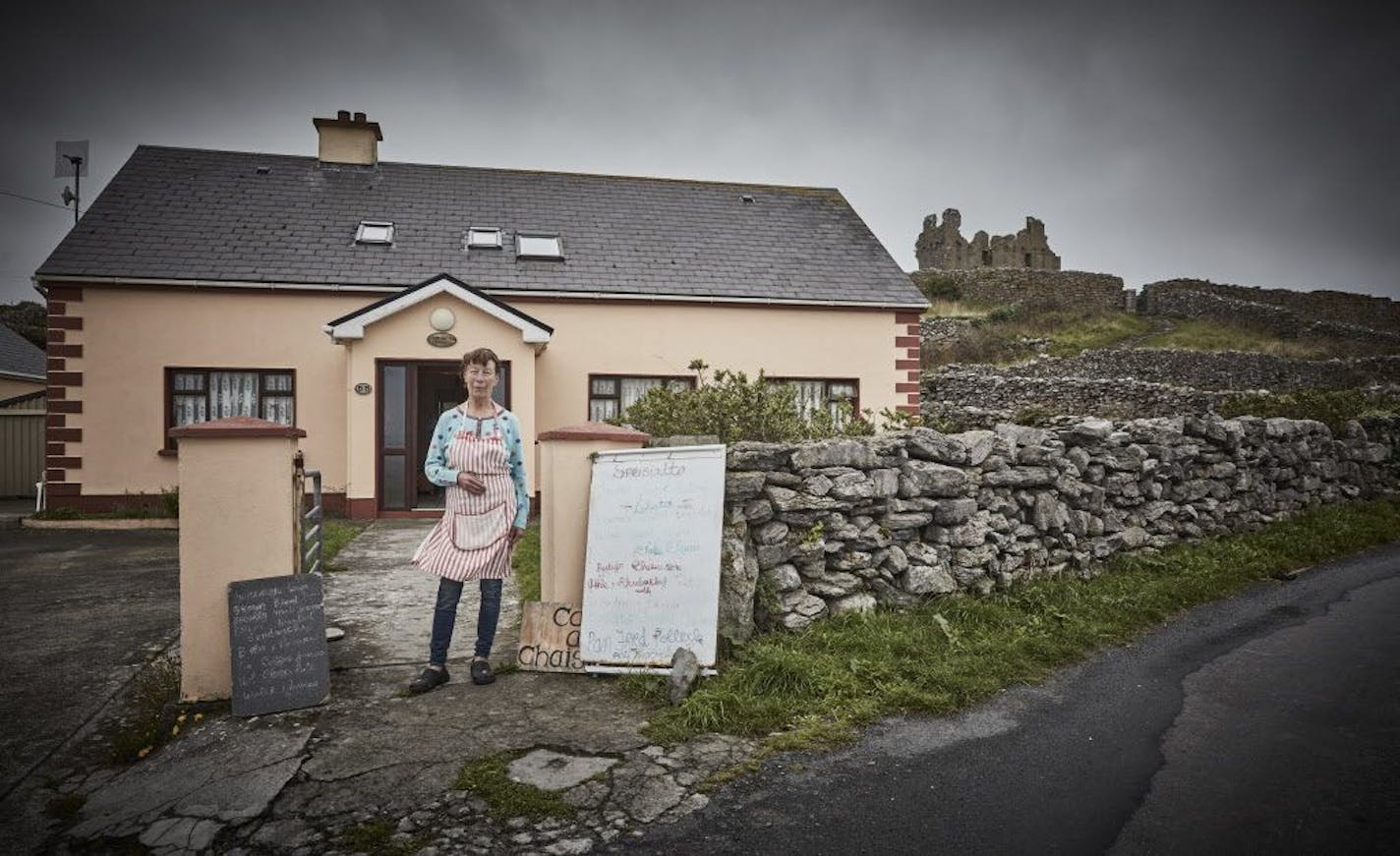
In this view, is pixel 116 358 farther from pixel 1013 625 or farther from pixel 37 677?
pixel 1013 625

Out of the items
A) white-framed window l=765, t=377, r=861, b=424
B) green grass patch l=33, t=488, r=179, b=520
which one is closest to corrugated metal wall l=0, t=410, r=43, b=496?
green grass patch l=33, t=488, r=179, b=520

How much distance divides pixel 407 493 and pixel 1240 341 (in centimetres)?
2772

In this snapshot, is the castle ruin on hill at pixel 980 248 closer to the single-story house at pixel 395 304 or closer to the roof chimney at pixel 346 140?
the single-story house at pixel 395 304

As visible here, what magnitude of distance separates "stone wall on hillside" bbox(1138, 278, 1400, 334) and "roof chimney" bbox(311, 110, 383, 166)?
101ft

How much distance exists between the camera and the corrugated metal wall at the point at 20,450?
58.6 feet

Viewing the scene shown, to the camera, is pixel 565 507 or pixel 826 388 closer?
pixel 565 507

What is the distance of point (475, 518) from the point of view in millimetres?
4637

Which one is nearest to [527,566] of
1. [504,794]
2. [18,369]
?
[504,794]

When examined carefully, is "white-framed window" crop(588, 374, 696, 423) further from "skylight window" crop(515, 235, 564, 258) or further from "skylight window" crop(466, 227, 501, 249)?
Answer: "skylight window" crop(466, 227, 501, 249)

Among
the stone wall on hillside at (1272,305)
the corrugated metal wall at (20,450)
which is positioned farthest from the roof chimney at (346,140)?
the stone wall on hillside at (1272,305)

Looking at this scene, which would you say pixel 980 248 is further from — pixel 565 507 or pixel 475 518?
pixel 475 518

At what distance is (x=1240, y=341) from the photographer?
25719 mm

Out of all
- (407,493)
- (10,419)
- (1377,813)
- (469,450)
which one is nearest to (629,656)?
(469,450)

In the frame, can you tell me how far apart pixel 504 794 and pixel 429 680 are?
1.47 metres
